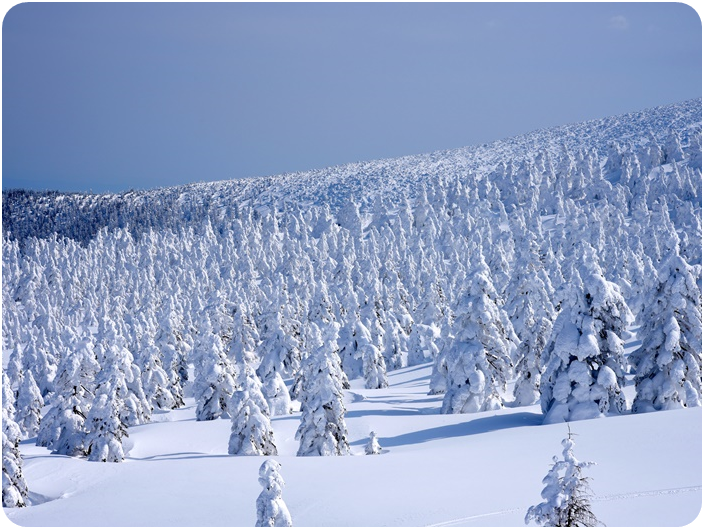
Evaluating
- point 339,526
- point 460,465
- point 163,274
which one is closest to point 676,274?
point 460,465

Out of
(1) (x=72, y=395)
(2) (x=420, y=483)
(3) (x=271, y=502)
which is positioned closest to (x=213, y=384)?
(1) (x=72, y=395)

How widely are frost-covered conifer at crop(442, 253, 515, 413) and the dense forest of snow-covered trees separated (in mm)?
110

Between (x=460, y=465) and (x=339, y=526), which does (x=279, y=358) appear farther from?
(x=339, y=526)

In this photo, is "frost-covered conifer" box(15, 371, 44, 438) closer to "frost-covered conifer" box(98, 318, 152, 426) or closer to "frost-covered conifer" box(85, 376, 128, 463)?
"frost-covered conifer" box(98, 318, 152, 426)

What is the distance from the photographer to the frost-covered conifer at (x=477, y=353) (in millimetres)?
34750

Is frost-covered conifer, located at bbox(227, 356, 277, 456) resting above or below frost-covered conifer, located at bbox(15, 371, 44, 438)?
above

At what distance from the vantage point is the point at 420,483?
20.1 m

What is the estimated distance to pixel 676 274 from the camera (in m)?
28.9

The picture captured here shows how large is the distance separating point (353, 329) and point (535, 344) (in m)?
23.6

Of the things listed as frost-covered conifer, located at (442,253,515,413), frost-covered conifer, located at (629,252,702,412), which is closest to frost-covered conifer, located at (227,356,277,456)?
frost-covered conifer, located at (442,253,515,413)

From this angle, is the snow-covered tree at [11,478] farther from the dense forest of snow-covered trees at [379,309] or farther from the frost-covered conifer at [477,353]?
the frost-covered conifer at [477,353]

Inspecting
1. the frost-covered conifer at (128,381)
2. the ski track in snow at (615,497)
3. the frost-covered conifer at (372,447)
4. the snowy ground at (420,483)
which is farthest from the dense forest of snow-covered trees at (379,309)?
the ski track in snow at (615,497)

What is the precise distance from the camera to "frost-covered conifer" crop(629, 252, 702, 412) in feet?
92.5

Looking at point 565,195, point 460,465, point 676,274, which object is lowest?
point 460,465
